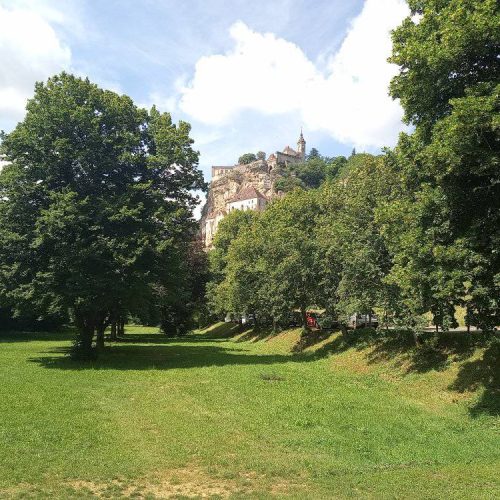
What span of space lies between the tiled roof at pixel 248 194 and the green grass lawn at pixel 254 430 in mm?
128382

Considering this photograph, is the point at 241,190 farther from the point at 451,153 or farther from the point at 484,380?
the point at 451,153

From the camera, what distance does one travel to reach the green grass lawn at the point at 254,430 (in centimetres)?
920

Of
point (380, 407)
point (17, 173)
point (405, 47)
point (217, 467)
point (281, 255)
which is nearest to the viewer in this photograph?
point (217, 467)

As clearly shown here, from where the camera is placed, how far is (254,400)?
57.8ft

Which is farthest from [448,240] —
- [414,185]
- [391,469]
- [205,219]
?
[205,219]

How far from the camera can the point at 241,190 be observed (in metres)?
165

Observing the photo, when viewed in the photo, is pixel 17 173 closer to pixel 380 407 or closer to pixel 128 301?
pixel 128 301

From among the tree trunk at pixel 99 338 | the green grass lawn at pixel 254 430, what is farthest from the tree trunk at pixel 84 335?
the tree trunk at pixel 99 338

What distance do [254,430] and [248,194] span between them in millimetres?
142986

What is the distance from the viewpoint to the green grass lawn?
30.2ft

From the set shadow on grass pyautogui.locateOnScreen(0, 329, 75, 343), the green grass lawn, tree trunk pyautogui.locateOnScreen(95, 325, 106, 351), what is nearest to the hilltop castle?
shadow on grass pyautogui.locateOnScreen(0, 329, 75, 343)

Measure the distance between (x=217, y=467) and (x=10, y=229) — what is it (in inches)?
849

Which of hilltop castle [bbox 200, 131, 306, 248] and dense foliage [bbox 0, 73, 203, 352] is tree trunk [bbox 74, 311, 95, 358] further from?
hilltop castle [bbox 200, 131, 306, 248]

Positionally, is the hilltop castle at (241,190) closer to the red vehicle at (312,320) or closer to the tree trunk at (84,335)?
the red vehicle at (312,320)
